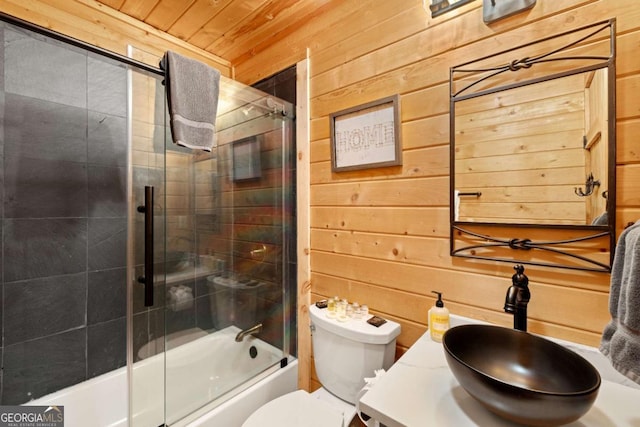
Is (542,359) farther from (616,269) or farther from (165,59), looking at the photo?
(165,59)

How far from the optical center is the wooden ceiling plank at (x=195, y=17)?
1.58m

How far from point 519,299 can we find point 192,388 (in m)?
1.50

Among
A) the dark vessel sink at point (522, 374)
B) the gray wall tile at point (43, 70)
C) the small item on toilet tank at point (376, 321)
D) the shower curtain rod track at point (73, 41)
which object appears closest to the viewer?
the dark vessel sink at point (522, 374)

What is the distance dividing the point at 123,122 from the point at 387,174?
1.62 meters

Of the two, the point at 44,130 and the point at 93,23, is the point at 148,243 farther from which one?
the point at 93,23

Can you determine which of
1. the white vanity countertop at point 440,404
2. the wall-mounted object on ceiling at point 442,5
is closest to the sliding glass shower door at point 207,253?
the wall-mounted object on ceiling at point 442,5

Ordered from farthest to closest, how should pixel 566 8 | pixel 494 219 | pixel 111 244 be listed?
pixel 111 244, pixel 494 219, pixel 566 8

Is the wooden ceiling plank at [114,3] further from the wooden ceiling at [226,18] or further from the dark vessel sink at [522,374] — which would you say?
the dark vessel sink at [522,374]

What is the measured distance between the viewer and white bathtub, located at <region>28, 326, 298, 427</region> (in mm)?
1227

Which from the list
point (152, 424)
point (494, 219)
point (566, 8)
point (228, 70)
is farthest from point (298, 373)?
point (228, 70)

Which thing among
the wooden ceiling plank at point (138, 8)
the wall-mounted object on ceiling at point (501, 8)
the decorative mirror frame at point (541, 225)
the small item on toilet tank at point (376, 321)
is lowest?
the small item on toilet tank at point (376, 321)

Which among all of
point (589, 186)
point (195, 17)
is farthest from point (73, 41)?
point (589, 186)

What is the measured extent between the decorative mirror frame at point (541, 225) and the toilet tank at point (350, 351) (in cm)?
49

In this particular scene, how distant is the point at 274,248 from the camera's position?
180cm
